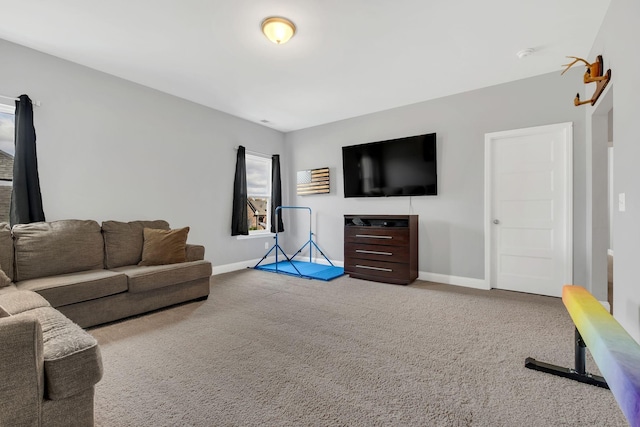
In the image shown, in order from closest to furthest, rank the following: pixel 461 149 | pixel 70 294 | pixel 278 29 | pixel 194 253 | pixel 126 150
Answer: pixel 70 294, pixel 278 29, pixel 194 253, pixel 126 150, pixel 461 149

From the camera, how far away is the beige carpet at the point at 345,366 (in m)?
1.50

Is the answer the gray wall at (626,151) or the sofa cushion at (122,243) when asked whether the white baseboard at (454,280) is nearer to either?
the gray wall at (626,151)

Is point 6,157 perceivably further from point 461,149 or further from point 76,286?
point 461,149

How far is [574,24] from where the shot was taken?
2.51m

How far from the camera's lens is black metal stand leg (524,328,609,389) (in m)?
1.75

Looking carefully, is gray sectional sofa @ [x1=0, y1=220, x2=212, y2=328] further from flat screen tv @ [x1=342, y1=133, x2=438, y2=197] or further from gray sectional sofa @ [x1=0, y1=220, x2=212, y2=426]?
flat screen tv @ [x1=342, y1=133, x2=438, y2=197]

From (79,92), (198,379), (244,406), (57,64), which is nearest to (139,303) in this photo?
(198,379)

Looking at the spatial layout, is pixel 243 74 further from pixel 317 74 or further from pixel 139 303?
pixel 139 303

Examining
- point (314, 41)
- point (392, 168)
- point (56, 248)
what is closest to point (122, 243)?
point (56, 248)

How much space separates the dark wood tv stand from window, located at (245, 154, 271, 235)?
1799mm

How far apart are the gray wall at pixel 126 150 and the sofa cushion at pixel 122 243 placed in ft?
1.06

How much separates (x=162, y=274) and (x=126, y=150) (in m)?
1.74

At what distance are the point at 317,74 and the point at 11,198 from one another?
3334mm

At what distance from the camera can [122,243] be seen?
3195mm
